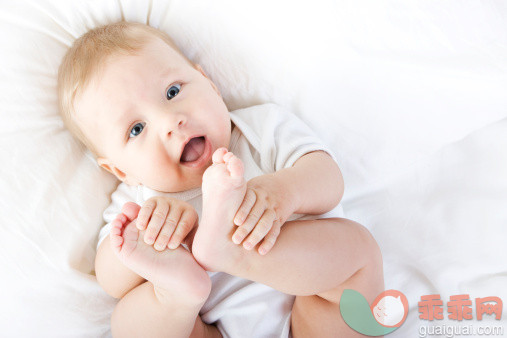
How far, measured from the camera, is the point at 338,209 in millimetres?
1072

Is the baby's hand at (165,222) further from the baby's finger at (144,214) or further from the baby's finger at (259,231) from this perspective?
the baby's finger at (259,231)

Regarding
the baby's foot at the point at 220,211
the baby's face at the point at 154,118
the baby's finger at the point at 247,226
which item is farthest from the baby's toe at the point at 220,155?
the baby's face at the point at 154,118

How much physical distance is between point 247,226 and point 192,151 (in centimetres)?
30

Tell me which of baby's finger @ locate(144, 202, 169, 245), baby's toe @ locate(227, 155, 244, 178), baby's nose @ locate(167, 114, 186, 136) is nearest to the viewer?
baby's toe @ locate(227, 155, 244, 178)

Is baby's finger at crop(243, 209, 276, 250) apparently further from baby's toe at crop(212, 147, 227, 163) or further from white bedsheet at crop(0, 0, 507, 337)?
white bedsheet at crop(0, 0, 507, 337)

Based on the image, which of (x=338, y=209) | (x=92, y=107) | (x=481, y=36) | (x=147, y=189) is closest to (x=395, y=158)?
(x=338, y=209)

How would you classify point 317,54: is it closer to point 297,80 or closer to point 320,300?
point 297,80

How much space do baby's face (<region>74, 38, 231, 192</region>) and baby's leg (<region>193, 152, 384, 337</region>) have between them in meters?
0.24

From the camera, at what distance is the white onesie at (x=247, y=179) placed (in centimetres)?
103

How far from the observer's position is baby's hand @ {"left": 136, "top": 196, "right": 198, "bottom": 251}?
85cm

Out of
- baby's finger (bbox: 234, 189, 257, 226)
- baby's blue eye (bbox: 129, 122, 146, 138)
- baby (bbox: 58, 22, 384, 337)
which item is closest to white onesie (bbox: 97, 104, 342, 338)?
baby (bbox: 58, 22, 384, 337)

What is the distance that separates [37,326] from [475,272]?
0.95m

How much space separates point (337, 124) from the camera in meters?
1.19

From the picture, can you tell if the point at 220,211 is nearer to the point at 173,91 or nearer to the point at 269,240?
the point at 269,240
